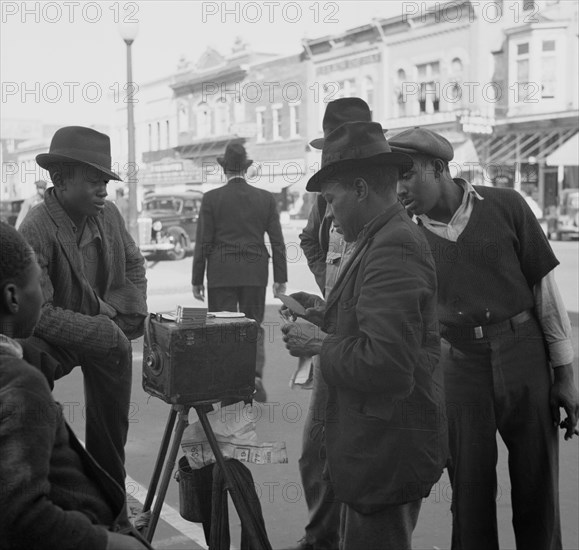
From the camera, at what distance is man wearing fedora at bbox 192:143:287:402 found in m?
7.22

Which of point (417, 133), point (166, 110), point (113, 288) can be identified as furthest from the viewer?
point (166, 110)

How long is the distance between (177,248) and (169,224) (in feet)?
3.01

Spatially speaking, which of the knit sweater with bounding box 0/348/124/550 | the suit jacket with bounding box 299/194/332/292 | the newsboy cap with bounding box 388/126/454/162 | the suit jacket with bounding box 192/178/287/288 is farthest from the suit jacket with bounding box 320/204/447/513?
the suit jacket with bounding box 192/178/287/288

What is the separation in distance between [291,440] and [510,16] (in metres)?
32.9

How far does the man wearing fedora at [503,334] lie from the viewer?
135 inches

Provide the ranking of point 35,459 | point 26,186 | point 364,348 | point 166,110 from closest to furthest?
point 35,459, point 364,348, point 166,110, point 26,186

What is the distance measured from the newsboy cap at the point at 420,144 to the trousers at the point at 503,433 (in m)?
0.82

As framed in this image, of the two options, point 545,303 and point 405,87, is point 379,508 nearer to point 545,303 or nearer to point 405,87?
point 545,303

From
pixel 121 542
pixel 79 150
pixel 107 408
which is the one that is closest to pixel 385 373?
pixel 121 542

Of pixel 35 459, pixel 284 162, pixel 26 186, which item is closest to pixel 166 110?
pixel 284 162

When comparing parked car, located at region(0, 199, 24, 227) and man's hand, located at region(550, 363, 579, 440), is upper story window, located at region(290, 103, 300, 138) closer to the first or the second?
parked car, located at region(0, 199, 24, 227)

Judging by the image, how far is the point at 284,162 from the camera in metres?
44.2

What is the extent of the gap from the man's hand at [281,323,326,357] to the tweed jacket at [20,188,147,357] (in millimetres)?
1263

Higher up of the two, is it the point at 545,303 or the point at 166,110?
the point at 166,110
